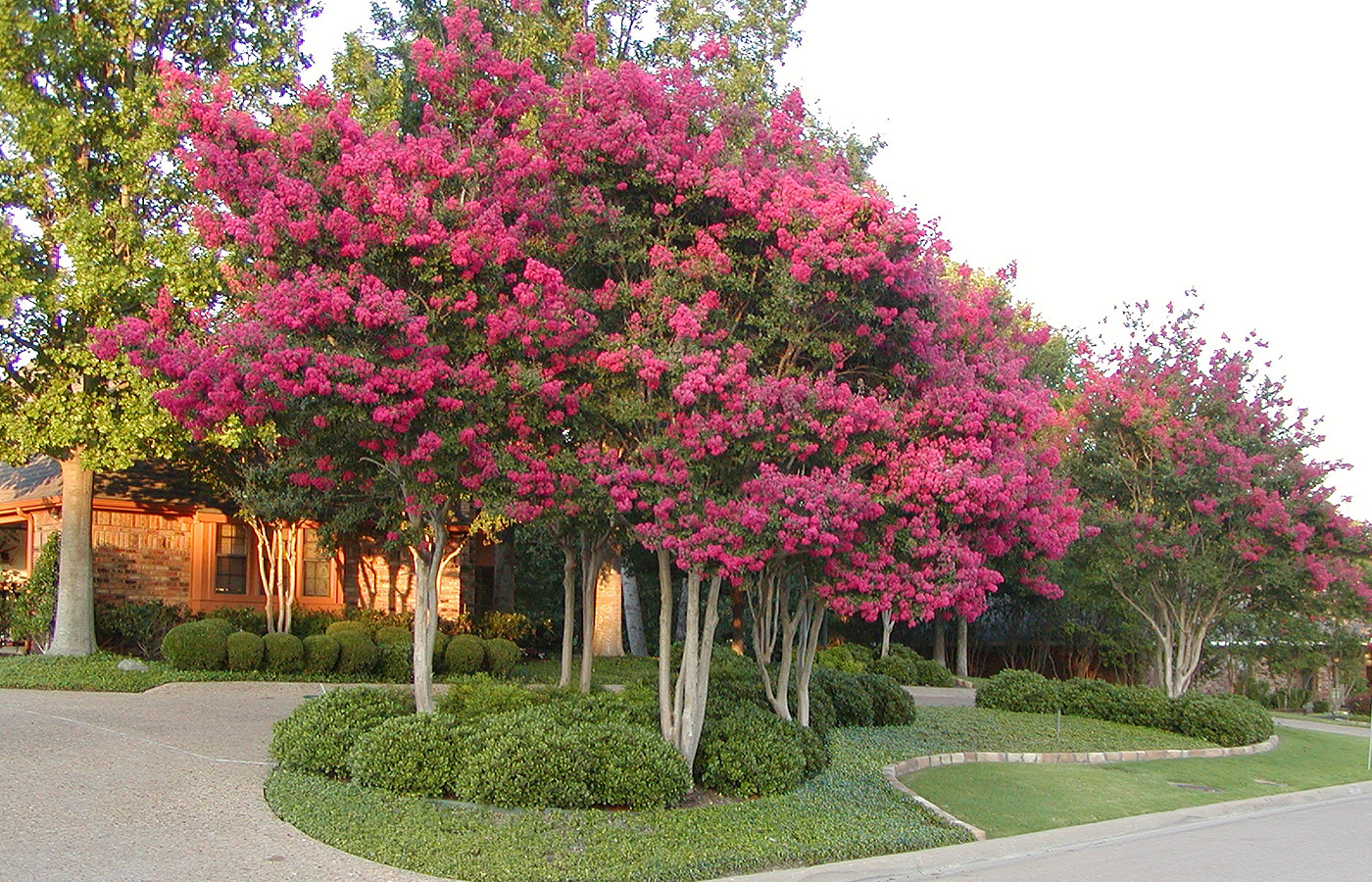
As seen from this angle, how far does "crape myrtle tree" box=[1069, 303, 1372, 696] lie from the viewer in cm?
2022

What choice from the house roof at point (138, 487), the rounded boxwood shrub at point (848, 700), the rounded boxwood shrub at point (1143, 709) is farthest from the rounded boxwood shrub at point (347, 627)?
the rounded boxwood shrub at point (1143, 709)

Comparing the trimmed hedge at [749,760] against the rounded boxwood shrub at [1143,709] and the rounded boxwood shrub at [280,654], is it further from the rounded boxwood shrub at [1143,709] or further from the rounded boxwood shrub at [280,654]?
the rounded boxwood shrub at [1143,709]

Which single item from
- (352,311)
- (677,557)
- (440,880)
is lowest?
(440,880)

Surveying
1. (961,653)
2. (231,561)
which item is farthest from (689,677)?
(961,653)

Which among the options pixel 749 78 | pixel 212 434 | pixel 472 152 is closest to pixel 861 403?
pixel 472 152

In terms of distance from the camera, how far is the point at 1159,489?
832 inches

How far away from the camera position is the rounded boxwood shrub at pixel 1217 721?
18.5 metres

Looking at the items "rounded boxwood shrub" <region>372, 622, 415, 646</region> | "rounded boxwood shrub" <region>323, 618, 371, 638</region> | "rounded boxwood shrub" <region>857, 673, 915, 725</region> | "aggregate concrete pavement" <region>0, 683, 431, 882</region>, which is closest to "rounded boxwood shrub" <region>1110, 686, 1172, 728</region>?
"rounded boxwood shrub" <region>857, 673, 915, 725</region>

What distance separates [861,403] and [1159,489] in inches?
503

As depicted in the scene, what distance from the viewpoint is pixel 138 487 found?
21094 millimetres

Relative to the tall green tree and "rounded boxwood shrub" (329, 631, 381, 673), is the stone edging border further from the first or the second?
the tall green tree

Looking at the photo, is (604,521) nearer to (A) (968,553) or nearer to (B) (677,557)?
(B) (677,557)

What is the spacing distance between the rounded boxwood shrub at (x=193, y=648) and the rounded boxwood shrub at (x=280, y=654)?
0.65 meters

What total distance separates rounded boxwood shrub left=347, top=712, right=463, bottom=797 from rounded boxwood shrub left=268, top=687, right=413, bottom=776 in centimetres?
22
